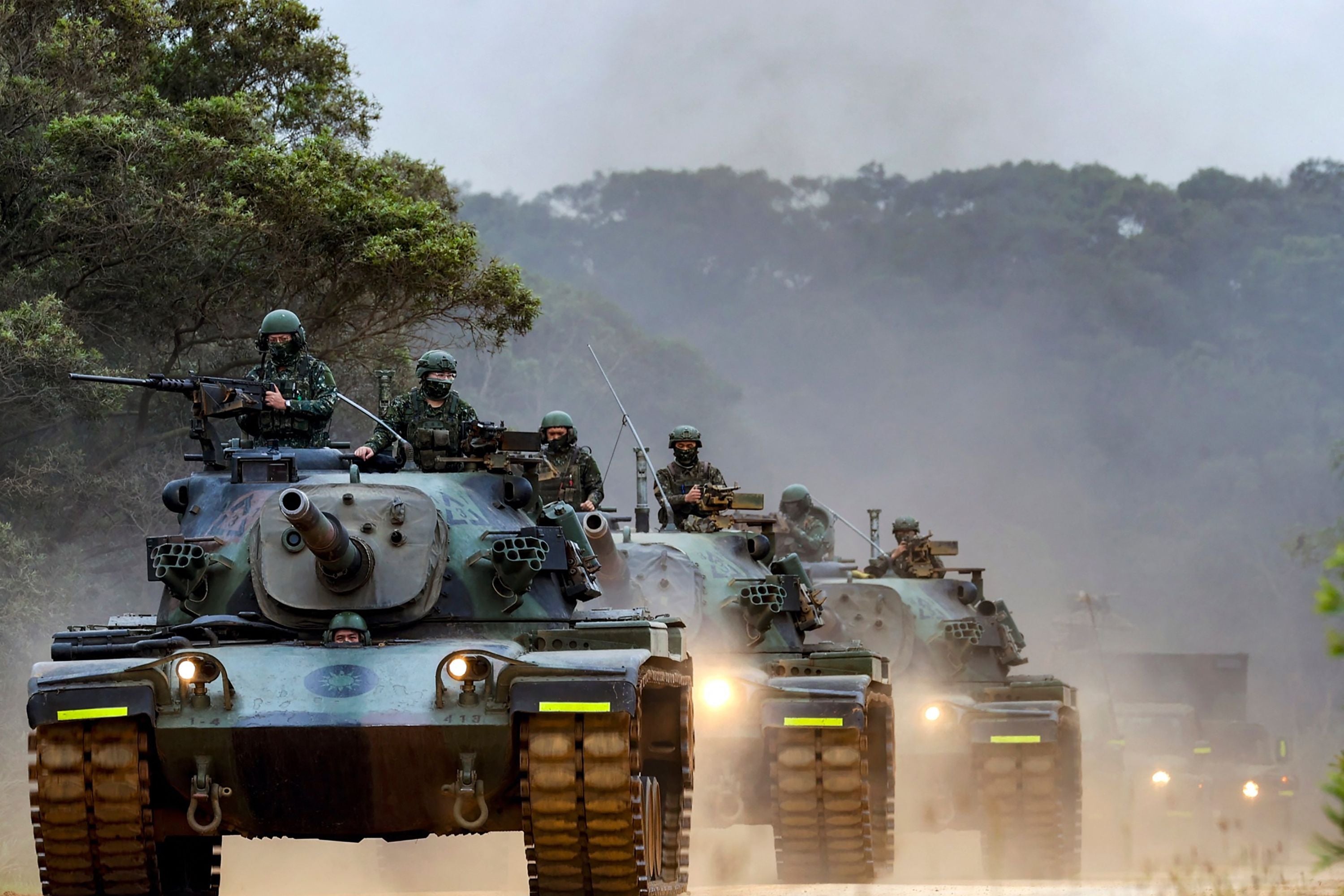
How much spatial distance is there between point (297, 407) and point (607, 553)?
3852mm

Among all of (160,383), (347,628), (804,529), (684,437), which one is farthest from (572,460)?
(804,529)

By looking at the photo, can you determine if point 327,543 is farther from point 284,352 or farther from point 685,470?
point 685,470

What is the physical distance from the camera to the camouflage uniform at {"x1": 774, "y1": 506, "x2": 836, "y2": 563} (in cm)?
2520

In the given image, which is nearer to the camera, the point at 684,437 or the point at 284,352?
the point at 284,352

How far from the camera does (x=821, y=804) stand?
16.2 metres

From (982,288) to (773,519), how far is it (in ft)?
170

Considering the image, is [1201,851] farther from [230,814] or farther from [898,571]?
[230,814]

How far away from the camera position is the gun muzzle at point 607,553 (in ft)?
53.9

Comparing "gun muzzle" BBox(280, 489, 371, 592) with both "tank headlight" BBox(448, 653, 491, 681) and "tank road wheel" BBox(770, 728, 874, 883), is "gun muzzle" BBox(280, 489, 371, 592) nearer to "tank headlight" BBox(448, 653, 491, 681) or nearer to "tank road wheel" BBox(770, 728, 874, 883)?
"tank headlight" BBox(448, 653, 491, 681)

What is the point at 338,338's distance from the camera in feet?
87.9

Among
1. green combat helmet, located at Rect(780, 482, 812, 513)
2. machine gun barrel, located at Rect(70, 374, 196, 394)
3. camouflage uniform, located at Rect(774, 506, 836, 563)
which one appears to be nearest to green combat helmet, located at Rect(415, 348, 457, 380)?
machine gun barrel, located at Rect(70, 374, 196, 394)

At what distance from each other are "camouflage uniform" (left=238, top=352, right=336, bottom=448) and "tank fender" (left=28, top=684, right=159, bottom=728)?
369 centimetres

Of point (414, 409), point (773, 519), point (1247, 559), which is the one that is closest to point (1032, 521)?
point (1247, 559)

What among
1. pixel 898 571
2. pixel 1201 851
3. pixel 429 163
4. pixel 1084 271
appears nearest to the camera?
pixel 898 571
